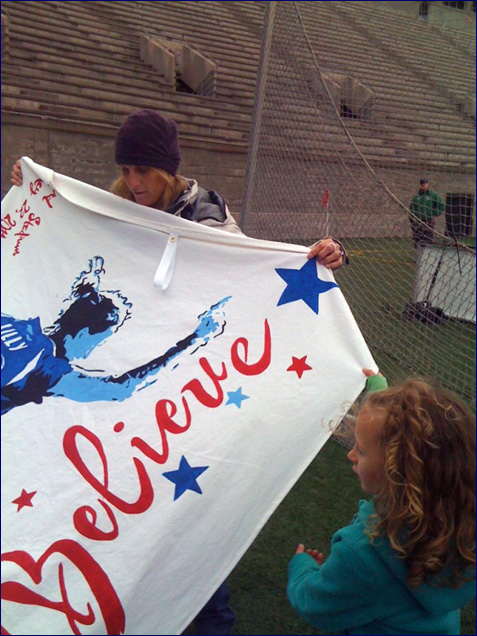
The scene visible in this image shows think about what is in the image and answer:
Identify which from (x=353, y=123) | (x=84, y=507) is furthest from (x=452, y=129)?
(x=84, y=507)

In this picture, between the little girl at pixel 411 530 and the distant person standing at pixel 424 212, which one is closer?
the little girl at pixel 411 530

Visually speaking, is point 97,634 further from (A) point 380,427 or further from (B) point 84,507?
(A) point 380,427

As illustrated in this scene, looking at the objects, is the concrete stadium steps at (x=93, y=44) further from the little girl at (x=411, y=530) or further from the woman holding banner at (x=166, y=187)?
the little girl at (x=411, y=530)

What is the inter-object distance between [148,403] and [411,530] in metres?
0.77

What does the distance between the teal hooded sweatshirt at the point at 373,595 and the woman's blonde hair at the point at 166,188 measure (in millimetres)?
1141

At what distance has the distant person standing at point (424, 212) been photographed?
3.44 m

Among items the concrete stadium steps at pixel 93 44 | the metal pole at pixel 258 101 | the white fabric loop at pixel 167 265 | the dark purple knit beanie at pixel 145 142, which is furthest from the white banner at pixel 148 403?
the concrete stadium steps at pixel 93 44

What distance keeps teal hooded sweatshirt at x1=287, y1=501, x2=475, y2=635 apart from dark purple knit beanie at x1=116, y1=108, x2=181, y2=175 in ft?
3.92

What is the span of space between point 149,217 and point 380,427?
1.04 m

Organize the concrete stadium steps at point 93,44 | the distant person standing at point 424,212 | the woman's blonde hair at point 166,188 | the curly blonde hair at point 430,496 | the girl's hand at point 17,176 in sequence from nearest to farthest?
the curly blonde hair at point 430,496, the woman's blonde hair at point 166,188, the girl's hand at point 17,176, the distant person standing at point 424,212, the concrete stadium steps at point 93,44

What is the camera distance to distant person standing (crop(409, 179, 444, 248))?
3439mm

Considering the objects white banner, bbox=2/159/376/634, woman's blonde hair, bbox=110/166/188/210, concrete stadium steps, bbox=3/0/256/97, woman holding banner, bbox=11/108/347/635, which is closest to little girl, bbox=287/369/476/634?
white banner, bbox=2/159/376/634

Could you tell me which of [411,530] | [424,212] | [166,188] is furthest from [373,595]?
[424,212]

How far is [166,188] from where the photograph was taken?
1.92 meters
